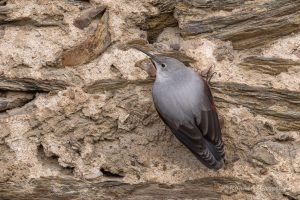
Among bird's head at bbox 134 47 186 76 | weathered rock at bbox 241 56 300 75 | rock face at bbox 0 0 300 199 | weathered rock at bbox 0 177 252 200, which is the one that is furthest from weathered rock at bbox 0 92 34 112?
weathered rock at bbox 241 56 300 75

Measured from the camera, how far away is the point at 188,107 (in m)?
3.73

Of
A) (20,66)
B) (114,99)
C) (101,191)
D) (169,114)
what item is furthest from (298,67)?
(20,66)

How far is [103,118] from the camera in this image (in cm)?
366

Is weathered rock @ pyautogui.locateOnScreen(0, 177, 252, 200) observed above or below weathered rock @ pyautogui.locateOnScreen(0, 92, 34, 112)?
below

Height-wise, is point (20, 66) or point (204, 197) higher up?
point (20, 66)

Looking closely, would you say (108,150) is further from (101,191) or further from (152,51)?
(152,51)

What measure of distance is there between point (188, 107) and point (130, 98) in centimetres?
33

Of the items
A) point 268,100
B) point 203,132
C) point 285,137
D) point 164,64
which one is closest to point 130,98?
point 164,64

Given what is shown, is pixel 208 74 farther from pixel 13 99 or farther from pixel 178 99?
pixel 13 99

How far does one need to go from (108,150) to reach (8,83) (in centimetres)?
66

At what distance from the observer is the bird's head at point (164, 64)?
3725 mm

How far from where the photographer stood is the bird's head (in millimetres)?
3725

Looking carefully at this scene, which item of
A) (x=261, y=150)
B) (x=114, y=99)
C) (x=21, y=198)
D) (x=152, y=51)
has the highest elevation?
(x=152, y=51)

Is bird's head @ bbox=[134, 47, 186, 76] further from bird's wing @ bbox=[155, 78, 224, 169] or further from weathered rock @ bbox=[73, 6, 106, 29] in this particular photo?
weathered rock @ bbox=[73, 6, 106, 29]
